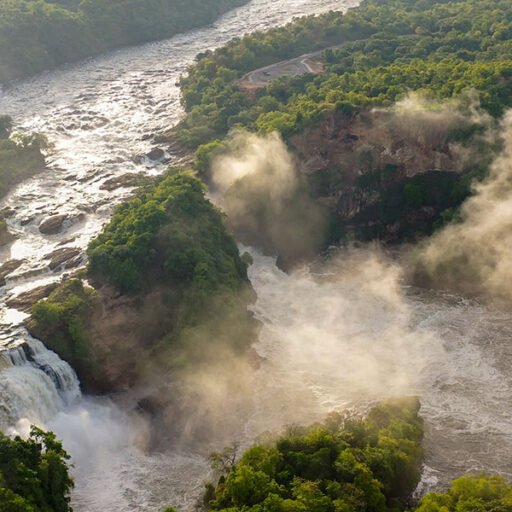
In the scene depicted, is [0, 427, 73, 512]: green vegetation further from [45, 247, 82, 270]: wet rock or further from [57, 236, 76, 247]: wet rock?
[57, 236, 76, 247]: wet rock

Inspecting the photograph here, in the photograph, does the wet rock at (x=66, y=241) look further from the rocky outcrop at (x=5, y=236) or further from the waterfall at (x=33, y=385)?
the waterfall at (x=33, y=385)

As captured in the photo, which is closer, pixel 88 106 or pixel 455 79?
pixel 455 79

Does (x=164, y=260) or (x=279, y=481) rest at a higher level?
(x=164, y=260)

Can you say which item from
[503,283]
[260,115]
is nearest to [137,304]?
[503,283]

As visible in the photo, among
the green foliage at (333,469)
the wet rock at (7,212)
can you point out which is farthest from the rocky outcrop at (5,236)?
the green foliage at (333,469)

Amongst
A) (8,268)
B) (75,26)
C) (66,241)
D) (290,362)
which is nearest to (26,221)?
(66,241)

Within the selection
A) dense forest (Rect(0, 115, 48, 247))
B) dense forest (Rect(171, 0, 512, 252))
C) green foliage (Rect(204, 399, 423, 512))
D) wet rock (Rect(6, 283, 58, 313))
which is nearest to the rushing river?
wet rock (Rect(6, 283, 58, 313))

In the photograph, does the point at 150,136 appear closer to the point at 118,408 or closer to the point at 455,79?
the point at 455,79
